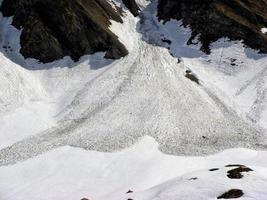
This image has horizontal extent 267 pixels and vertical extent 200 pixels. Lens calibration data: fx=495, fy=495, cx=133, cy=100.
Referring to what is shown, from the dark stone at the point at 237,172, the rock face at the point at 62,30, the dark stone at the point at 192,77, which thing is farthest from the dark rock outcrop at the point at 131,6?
the dark stone at the point at 237,172

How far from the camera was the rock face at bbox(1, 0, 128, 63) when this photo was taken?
6688cm

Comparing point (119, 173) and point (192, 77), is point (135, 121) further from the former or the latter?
point (192, 77)

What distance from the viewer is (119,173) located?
4478 centimetres

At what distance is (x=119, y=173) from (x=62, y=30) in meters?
29.9

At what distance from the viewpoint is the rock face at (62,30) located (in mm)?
66875

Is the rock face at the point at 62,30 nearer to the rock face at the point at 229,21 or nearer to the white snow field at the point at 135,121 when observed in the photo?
the white snow field at the point at 135,121

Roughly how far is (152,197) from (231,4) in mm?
45136

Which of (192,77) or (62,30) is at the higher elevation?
(62,30)

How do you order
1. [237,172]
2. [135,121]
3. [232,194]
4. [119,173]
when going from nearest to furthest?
[232,194] → [237,172] → [119,173] → [135,121]

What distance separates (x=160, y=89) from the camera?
59656 millimetres

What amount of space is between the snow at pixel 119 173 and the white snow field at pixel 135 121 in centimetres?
9

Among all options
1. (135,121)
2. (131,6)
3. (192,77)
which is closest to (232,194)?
(135,121)

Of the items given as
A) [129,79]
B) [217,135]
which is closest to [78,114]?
[129,79]

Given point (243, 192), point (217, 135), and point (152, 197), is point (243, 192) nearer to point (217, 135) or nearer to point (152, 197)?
point (152, 197)
